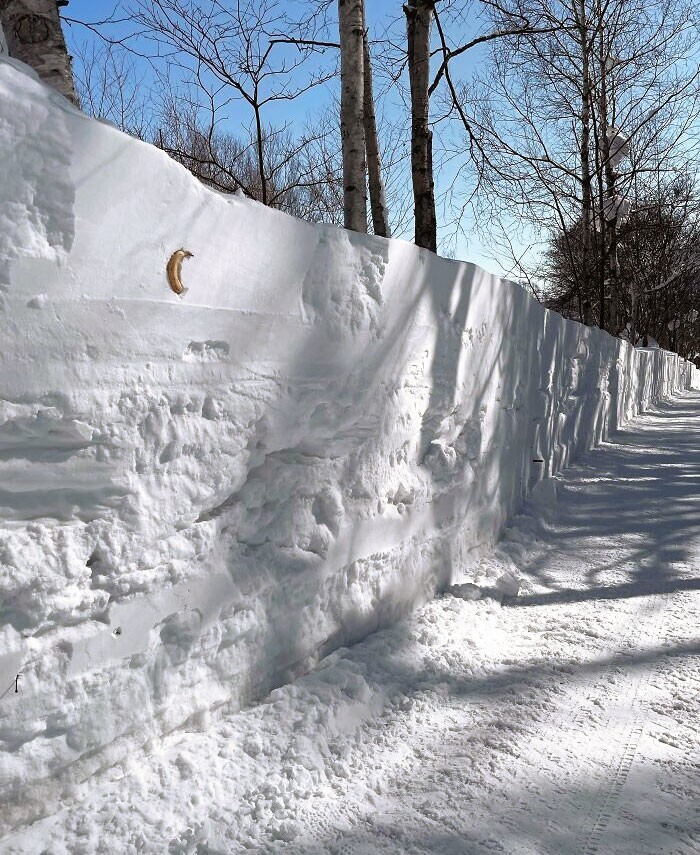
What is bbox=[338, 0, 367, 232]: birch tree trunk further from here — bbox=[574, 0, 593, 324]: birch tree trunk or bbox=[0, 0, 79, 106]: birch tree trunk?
bbox=[574, 0, 593, 324]: birch tree trunk

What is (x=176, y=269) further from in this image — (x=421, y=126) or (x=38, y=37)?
(x=421, y=126)

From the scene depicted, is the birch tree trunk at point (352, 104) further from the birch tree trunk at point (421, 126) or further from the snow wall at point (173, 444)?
the snow wall at point (173, 444)

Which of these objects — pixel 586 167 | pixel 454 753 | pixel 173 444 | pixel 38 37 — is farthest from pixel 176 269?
pixel 586 167

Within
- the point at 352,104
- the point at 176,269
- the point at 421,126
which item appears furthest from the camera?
the point at 421,126

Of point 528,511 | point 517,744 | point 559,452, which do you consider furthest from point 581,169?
point 517,744

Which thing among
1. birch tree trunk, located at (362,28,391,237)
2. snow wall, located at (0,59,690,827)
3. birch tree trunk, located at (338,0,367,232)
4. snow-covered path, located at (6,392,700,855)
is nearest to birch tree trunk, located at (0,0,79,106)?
snow wall, located at (0,59,690,827)

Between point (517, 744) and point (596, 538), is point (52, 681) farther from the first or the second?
point (596, 538)

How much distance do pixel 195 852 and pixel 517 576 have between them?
2163 millimetres

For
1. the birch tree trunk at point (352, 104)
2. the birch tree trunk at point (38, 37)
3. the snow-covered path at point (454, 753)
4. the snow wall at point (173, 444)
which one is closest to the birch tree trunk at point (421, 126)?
the birch tree trunk at point (352, 104)

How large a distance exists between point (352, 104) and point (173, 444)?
3.90 meters

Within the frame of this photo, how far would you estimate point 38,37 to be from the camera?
2691 millimetres

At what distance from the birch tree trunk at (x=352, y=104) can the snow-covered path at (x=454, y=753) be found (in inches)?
117

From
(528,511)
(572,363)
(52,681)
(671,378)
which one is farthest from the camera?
(671,378)

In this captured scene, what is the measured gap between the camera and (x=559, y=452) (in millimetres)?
5676
